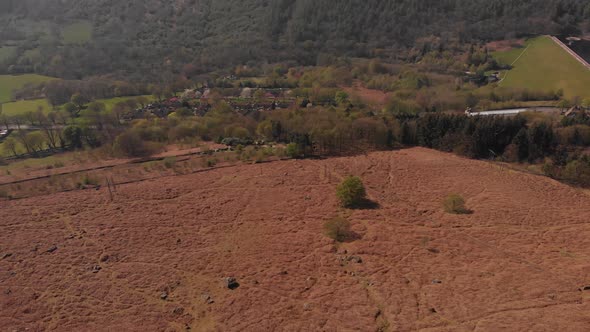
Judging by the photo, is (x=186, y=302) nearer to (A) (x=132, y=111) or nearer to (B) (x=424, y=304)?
(B) (x=424, y=304)

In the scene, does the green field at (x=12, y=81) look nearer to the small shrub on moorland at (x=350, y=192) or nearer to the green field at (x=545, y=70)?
the small shrub on moorland at (x=350, y=192)

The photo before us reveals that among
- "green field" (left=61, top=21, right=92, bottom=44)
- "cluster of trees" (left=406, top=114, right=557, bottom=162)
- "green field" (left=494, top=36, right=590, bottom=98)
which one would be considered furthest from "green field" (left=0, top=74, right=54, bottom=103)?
"green field" (left=494, top=36, right=590, bottom=98)

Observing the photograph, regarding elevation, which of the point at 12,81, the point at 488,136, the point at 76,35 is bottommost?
the point at 488,136

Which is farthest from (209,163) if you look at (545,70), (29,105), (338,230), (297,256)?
(545,70)

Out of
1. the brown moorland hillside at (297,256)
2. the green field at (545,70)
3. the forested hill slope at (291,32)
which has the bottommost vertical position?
the brown moorland hillside at (297,256)

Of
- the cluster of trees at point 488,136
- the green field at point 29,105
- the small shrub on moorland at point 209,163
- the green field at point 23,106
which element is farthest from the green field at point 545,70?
the green field at point 23,106

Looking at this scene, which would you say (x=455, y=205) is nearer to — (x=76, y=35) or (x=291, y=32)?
(x=291, y=32)
